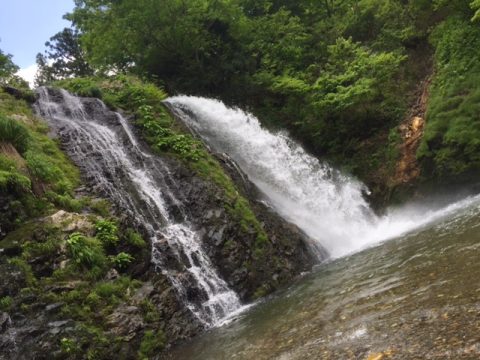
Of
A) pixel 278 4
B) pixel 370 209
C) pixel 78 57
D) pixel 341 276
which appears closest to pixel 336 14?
pixel 278 4

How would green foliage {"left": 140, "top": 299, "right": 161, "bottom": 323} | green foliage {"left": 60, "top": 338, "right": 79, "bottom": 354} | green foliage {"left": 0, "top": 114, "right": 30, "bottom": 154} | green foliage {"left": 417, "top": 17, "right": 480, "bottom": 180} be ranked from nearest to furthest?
green foliage {"left": 60, "top": 338, "right": 79, "bottom": 354} → green foliage {"left": 140, "top": 299, "right": 161, "bottom": 323} → green foliage {"left": 0, "top": 114, "right": 30, "bottom": 154} → green foliage {"left": 417, "top": 17, "right": 480, "bottom": 180}

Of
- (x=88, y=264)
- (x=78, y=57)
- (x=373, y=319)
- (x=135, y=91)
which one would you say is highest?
(x=78, y=57)

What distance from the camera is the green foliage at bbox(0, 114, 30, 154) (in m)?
11.7

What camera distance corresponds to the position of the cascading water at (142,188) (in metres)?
10.2

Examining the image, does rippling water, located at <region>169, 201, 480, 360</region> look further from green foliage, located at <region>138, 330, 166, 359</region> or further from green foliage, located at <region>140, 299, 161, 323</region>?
green foliage, located at <region>140, 299, 161, 323</region>

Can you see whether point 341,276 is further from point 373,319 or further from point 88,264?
point 88,264

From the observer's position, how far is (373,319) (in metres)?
5.61

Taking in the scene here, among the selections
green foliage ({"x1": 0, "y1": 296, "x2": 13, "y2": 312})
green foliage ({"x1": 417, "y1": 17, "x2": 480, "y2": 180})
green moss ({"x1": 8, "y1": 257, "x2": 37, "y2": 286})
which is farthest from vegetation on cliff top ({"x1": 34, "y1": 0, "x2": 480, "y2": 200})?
green foliage ({"x1": 0, "y1": 296, "x2": 13, "y2": 312})

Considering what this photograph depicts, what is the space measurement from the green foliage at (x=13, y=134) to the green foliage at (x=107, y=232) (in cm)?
337

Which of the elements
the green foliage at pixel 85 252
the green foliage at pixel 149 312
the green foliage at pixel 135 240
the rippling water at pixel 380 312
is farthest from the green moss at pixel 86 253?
the rippling water at pixel 380 312

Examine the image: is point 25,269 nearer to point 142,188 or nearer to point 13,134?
point 142,188

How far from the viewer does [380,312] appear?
18.8 feet

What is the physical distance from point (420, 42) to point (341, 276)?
14.3 metres

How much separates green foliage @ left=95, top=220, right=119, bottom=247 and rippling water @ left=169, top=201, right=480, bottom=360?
9.57ft
